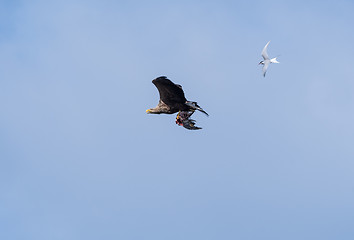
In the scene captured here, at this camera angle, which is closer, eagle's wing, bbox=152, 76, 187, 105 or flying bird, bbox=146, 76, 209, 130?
eagle's wing, bbox=152, 76, 187, 105

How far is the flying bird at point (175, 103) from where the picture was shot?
3209cm

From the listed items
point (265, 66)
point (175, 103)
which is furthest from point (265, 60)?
point (175, 103)

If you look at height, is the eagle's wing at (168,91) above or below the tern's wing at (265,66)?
below

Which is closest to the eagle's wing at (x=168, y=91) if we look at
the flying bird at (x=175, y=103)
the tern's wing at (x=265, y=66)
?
the flying bird at (x=175, y=103)

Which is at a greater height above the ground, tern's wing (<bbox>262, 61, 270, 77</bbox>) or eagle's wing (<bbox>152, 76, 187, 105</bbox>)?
tern's wing (<bbox>262, 61, 270, 77</bbox>)

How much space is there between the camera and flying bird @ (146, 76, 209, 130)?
32094mm

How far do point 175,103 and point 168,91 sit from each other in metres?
1.28

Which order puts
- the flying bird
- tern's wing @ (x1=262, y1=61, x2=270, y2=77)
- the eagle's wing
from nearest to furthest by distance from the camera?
the eagle's wing, the flying bird, tern's wing @ (x1=262, y1=61, x2=270, y2=77)

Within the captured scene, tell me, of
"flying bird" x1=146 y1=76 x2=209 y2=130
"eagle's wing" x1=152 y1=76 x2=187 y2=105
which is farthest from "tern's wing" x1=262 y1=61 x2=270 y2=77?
"eagle's wing" x1=152 y1=76 x2=187 y2=105

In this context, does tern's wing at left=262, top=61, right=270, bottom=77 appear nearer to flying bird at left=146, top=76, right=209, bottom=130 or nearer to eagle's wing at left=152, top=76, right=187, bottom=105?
flying bird at left=146, top=76, right=209, bottom=130

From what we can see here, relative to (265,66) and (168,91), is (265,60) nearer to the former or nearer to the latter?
(265,66)

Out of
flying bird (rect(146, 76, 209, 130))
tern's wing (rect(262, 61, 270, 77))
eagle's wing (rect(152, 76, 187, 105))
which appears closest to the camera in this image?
eagle's wing (rect(152, 76, 187, 105))

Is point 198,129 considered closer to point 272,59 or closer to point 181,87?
point 181,87

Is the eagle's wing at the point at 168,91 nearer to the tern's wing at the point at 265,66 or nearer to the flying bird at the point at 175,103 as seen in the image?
the flying bird at the point at 175,103
